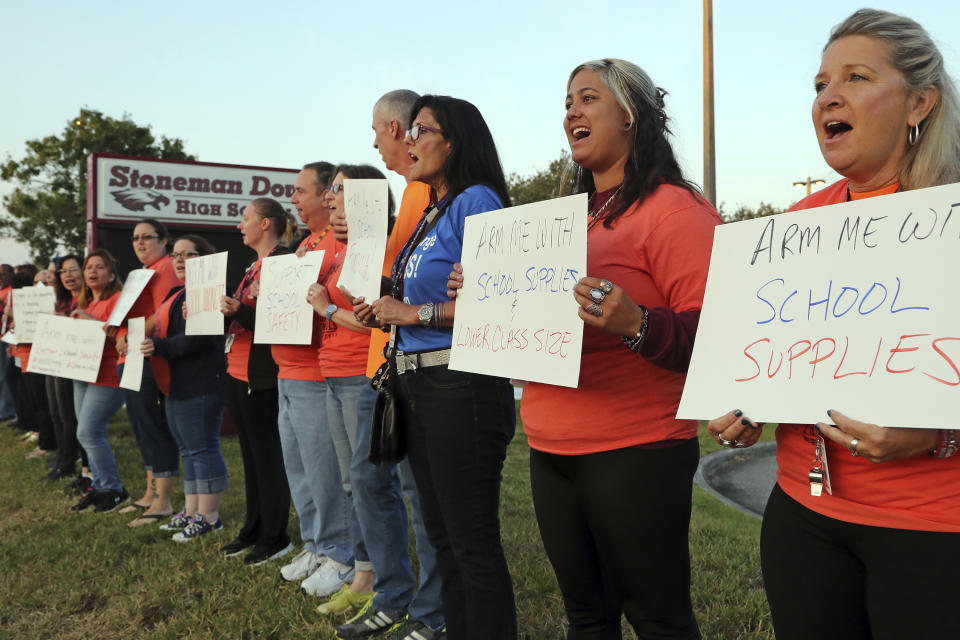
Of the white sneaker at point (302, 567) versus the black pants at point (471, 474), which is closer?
the black pants at point (471, 474)

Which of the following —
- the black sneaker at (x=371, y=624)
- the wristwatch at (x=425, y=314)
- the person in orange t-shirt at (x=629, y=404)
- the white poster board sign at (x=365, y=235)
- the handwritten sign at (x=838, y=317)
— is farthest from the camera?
the black sneaker at (x=371, y=624)

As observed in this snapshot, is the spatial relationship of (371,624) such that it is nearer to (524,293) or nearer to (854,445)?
(524,293)

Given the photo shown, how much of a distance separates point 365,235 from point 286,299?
103cm

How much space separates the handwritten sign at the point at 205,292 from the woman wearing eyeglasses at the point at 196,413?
0.78 feet

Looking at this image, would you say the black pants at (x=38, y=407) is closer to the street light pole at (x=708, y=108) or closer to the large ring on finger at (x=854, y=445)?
the large ring on finger at (x=854, y=445)

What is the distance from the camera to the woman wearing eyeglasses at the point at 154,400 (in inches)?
228

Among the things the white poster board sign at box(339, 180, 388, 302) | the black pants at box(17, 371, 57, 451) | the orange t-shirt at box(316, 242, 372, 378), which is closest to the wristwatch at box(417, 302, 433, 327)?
the white poster board sign at box(339, 180, 388, 302)

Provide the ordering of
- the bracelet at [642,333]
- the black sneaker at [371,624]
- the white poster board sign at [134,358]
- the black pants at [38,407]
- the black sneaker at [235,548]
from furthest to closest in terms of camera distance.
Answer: the black pants at [38,407]
the white poster board sign at [134,358]
the black sneaker at [235,548]
the black sneaker at [371,624]
the bracelet at [642,333]

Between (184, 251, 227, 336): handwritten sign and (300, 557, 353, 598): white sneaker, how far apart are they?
1.63 metres

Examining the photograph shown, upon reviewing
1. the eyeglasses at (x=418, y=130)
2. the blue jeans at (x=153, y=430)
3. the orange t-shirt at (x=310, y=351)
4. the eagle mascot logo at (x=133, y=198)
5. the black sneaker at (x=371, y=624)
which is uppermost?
the eagle mascot logo at (x=133, y=198)

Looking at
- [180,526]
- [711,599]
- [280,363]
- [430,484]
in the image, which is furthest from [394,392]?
[180,526]

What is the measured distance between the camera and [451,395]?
257 centimetres

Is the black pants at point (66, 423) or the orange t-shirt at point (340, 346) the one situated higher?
the orange t-shirt at point (340, 346)

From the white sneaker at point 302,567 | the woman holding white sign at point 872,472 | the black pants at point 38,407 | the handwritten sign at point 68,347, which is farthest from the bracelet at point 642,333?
the black pants at point 38,407
